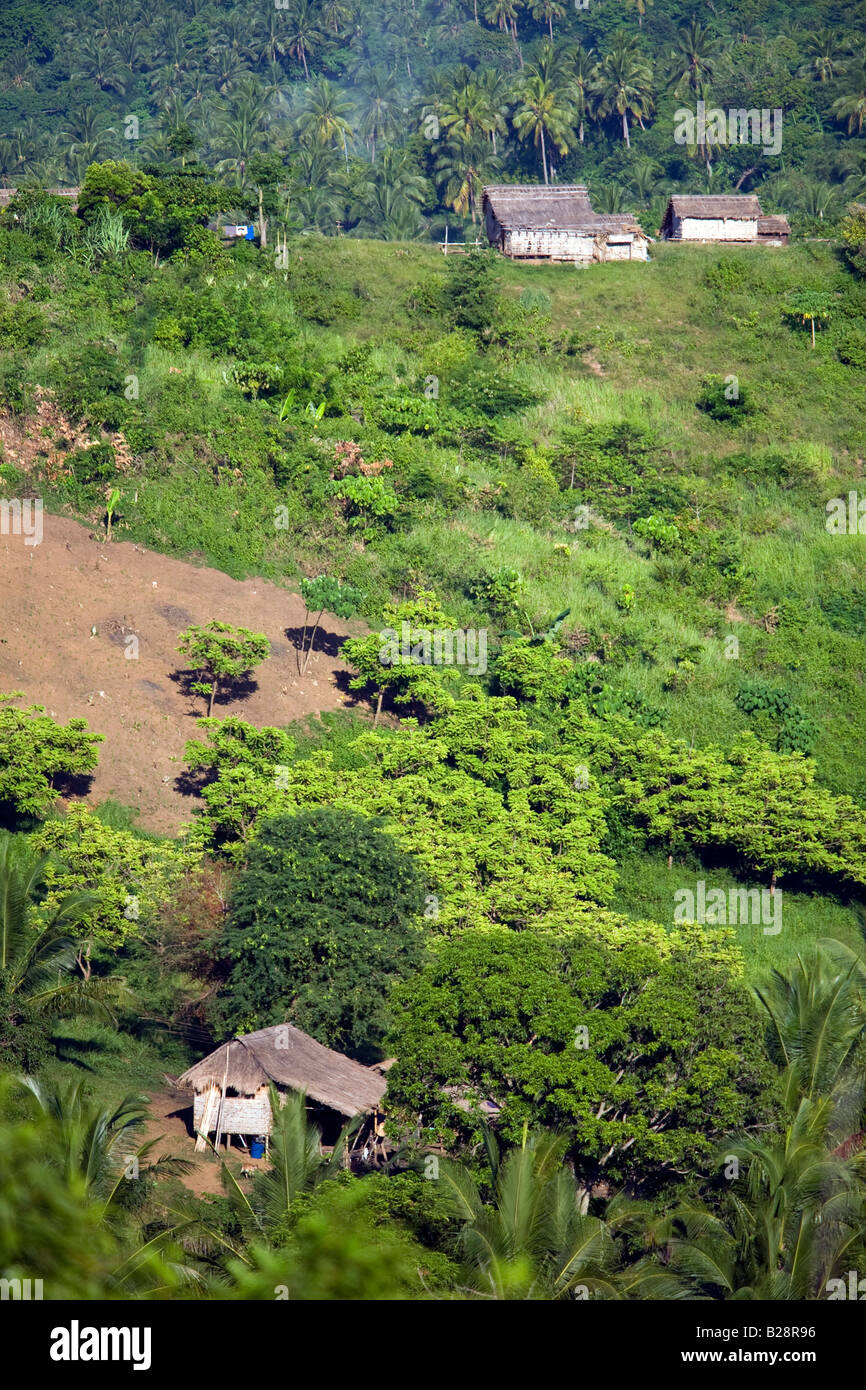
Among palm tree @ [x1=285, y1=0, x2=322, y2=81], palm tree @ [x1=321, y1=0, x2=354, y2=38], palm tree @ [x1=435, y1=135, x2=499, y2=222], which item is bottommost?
palm tree @ [x1=435, y1=135, x2=499, y2=222]

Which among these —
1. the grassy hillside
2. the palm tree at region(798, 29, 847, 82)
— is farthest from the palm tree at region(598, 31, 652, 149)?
the grassy hillside

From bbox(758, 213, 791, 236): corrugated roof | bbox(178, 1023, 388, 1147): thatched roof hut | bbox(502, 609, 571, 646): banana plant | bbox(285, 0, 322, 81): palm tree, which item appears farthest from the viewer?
bbox(285, 0, 322, 81): palm tree

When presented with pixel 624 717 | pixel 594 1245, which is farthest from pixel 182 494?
pixel 594 1245

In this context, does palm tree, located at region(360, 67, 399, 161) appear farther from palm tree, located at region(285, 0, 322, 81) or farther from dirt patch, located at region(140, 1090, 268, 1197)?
dirt patch, located at region(140, 1090, 268, 1197)

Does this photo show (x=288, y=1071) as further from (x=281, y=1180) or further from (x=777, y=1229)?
(x=777, y=1229)

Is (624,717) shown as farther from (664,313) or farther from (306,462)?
(664,313)

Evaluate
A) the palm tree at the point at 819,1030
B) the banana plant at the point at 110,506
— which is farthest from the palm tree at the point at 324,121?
the palm tree at the point at 819,1030

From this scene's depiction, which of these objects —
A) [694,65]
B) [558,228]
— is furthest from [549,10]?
[558,228]
